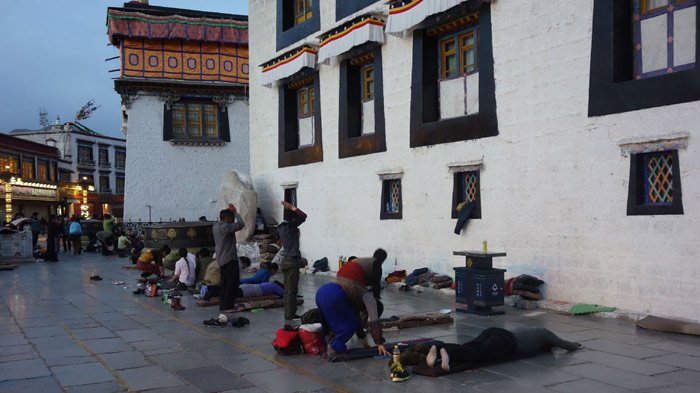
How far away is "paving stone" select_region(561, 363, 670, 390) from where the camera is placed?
18.8 feet

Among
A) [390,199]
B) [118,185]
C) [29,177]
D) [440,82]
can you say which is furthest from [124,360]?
[118,185]

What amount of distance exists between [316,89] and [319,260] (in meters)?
5.14

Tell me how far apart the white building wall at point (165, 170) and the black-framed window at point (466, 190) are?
724 inches

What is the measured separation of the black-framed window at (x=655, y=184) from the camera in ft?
28.9

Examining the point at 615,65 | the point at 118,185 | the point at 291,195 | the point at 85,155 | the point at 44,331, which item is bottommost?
the point at 44,331

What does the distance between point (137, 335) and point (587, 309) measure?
22.6 feet

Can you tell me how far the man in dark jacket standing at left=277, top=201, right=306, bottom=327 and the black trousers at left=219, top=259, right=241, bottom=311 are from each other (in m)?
1.33

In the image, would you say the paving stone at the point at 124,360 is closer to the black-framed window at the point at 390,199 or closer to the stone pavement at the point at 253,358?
the stone pavement at the point at 253,358

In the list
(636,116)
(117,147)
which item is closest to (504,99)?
(636,116)

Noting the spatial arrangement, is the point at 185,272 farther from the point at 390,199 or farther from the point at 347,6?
the point at 347,6

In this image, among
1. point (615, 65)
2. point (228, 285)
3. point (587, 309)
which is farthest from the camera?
point (228, 285)

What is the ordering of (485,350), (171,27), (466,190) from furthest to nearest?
(171,27), (466,190), (485,350)

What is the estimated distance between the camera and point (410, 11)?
13.3 m

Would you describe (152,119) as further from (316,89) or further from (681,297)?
(681,297)
